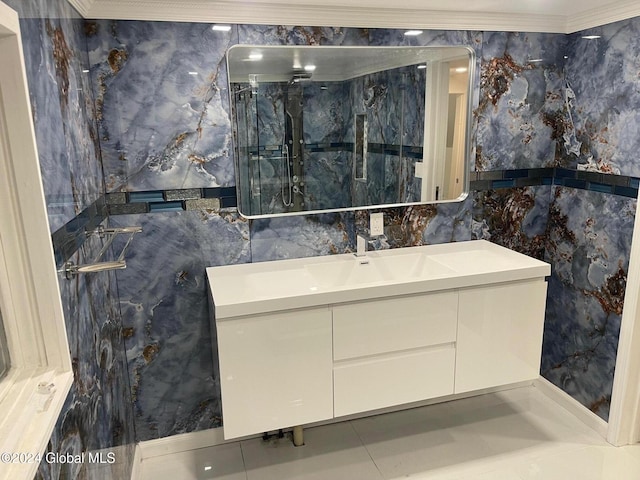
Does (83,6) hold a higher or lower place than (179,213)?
higher

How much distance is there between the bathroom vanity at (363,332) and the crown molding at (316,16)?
1.13 m

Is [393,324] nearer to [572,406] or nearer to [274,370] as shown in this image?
[274,370]

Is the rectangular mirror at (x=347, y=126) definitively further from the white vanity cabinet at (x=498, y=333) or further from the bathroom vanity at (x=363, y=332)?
the white vanity cabinet at (x=498, y=333)

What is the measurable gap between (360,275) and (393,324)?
1.23 ft

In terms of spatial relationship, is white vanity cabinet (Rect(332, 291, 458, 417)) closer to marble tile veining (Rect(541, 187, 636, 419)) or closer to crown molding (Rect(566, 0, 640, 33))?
marble tile veining (Rect(541, 187, 636, 419))

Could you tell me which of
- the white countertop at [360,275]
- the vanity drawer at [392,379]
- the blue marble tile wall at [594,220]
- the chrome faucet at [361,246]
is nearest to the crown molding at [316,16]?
the blue marble tile wall at [594,220]

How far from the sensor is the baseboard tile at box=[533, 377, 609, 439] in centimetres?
258

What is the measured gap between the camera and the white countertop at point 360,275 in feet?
6.55

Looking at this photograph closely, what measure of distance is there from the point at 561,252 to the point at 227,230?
186cm

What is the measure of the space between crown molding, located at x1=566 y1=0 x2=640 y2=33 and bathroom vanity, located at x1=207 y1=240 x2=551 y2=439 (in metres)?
1.19

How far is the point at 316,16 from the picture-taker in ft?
7.29

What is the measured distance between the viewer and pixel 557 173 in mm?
2760

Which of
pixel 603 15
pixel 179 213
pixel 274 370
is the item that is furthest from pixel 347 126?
pixel 603 15

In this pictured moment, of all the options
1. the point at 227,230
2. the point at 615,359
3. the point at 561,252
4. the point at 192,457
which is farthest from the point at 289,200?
the point at 615,359
